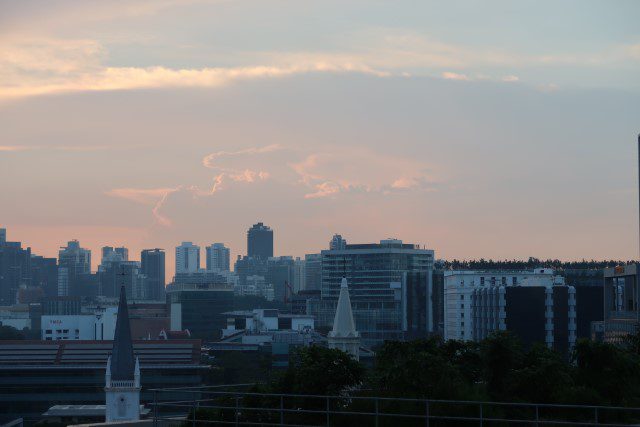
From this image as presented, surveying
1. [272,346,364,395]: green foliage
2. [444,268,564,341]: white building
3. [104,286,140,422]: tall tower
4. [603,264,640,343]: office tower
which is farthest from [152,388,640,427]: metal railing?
[444,268,564,341]: white building

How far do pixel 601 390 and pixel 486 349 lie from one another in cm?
357

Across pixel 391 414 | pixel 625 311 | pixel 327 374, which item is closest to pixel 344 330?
pixel 625 311

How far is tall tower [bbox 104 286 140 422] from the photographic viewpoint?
11175 centimetres

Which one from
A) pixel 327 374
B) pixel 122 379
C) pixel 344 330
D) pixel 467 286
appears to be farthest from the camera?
pixel 467 286

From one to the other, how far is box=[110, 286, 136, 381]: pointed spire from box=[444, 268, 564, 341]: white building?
134ft

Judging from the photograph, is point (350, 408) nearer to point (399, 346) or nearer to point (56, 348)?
point (399, 346)

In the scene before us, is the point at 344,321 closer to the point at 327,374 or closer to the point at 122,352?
the point at 122,352

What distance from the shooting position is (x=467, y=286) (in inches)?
6176

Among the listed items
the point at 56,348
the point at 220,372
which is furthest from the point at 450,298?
the point at 56,348

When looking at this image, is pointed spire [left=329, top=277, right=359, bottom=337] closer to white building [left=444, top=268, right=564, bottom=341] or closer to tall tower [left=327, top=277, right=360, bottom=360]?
tall tower [left=327, top=277, right=360, bottom=360]

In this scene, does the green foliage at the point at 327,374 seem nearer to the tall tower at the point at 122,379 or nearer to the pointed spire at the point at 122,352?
the tall tower at the point at 122,379

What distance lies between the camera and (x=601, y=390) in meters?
37.0

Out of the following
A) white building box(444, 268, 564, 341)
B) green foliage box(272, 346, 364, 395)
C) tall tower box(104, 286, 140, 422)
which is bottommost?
tall tower box(104, 286, 140, 422)

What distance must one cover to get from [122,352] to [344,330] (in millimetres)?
24561
